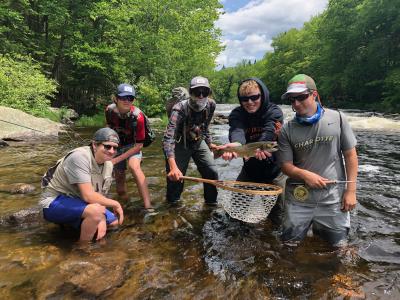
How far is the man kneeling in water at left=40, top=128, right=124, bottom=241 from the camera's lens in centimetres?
472

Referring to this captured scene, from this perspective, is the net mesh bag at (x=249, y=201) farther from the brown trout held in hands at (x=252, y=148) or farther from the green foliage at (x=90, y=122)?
the green foliage at (x=90, y=122)

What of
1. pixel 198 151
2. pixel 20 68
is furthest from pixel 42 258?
pixel 20 68

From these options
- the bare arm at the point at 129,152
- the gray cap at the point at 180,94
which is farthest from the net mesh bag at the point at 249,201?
the gray cap at the point at 180,94

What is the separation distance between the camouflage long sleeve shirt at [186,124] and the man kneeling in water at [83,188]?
1278 millimetres

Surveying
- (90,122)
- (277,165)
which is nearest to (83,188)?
(277,165)

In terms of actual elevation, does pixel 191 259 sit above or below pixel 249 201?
below

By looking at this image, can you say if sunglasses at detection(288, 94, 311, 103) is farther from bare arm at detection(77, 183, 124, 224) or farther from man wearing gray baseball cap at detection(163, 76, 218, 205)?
bare arm at detection(77, 183, 124, 224)

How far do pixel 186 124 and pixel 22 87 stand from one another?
16415 mm

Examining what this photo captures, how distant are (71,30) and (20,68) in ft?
30.7

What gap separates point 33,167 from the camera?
10234mm

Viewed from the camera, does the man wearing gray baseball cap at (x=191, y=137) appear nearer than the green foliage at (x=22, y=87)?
Yes

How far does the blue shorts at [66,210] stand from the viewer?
4820 millimetres

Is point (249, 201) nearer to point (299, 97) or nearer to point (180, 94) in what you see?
point (299, 97)

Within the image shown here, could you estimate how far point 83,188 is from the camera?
15.4 ft
